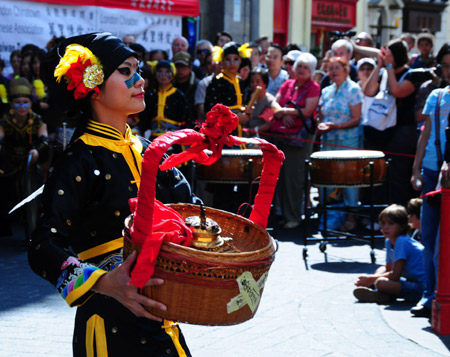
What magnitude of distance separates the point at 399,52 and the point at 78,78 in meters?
6.50

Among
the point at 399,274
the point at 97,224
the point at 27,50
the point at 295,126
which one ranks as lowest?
the point at 399,274

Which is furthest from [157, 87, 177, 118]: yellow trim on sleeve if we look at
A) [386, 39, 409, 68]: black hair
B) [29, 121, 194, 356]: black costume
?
[29, 121, 194, 356]: black costume

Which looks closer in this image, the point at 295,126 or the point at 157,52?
the point at 295,126

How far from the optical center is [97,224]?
111 inches

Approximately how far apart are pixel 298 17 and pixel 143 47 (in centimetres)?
1651

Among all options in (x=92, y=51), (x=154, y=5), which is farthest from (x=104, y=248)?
(x=154, y=5)

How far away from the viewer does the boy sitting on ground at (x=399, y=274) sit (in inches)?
240

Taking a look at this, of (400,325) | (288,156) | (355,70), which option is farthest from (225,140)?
(355,70)

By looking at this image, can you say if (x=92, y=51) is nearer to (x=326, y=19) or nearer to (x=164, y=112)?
(x=164, y=112)

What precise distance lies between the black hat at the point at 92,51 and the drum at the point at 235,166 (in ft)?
16.1

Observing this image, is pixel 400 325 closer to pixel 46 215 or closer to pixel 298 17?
pixel 46 215

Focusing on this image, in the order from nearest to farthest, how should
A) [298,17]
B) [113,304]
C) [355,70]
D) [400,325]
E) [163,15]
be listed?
[113,304], [400,325], [355,70], [163,15], [298,17]

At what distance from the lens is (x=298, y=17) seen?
88.3ft

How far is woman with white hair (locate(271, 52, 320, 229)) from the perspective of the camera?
9250mm
